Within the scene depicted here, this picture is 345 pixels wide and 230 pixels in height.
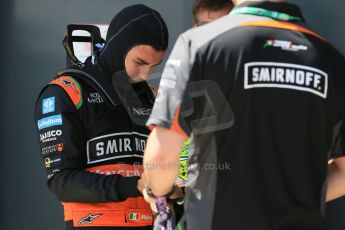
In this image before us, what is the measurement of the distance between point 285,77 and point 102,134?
83 cm

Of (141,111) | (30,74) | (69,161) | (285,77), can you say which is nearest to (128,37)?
(141,111)

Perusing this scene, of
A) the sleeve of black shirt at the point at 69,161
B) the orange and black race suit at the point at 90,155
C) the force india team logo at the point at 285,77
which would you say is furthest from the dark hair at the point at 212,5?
the force india team logo at the point at 285,77

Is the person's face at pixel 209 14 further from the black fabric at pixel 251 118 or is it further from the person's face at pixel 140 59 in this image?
the black fabric at pixel 251 118

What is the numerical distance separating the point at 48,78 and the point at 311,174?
2.35 meters

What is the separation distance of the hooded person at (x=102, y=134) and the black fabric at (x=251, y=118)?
1.61 ft

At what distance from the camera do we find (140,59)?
2.47 metres

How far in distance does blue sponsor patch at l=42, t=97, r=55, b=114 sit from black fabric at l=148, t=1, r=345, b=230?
0.67m

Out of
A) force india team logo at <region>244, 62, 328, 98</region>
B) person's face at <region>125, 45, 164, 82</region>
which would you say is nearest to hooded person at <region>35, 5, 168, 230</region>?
person's face at <region>125, 45, 164, 82</region>

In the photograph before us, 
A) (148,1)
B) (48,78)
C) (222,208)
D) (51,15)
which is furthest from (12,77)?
(222,208)

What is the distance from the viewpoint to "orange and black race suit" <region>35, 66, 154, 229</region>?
221cm

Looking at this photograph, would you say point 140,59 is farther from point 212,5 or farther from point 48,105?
point 212,5

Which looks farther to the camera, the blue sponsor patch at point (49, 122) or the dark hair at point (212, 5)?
the dark hair at point (212, 5)

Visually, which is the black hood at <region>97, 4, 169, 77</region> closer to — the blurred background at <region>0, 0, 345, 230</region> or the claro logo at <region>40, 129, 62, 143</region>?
the claro logo at <region>40, 129, 62, 143</region>

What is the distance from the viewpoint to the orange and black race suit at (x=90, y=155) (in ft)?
7.26
